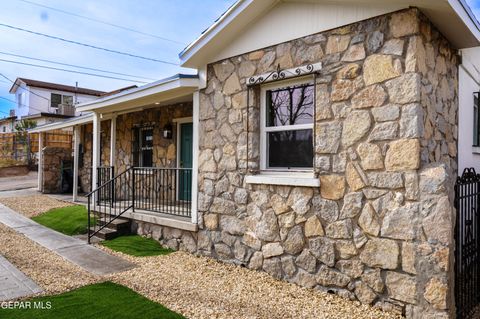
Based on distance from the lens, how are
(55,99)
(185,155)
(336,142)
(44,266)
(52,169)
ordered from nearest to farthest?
(336,142)
(44,266)
(185,155)
(52,169)
(55,99)

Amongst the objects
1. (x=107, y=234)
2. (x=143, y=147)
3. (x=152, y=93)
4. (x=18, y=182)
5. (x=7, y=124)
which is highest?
(x=7, y=124)

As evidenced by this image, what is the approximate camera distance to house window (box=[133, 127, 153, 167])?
31.8ft

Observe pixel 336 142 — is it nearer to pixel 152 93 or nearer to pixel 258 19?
pixel 258 19

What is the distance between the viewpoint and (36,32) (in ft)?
48.4

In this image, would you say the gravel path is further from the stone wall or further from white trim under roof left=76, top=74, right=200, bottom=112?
the stone wall

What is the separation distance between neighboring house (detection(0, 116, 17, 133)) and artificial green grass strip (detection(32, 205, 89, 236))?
2421 centimetres

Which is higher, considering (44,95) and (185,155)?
(44,95)

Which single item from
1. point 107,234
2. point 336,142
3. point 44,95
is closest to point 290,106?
point 336,142

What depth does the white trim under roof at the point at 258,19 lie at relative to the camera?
150 inches

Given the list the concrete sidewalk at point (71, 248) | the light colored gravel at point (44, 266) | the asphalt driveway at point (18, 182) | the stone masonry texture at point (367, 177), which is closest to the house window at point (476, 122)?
the stone masonry texture at point (367, 177)

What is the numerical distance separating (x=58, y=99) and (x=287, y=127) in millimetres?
28362

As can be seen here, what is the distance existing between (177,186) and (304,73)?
514 cm

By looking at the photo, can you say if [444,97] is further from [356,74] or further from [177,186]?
[177,186]

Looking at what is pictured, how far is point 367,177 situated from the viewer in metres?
3.98
